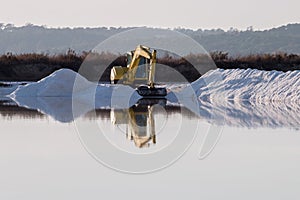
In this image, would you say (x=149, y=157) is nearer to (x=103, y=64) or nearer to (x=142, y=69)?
(x=142, y=69)

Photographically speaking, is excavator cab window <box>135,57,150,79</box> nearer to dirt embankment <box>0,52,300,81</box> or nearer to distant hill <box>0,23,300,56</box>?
dirt embankment <box>0,52,300,81</box>

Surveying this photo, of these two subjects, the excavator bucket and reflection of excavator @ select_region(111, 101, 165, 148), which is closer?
reflection of excavator @ select_region(111, 101, 165, 148)

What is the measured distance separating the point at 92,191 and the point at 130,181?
821 mm

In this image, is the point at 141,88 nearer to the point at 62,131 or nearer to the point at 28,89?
the point at 28,89

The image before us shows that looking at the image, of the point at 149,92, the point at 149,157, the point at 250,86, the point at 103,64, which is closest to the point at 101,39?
the point at 103,64

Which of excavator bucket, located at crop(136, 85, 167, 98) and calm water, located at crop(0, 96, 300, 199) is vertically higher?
excavator bucket, located at crop(136, 85, 167, 98)

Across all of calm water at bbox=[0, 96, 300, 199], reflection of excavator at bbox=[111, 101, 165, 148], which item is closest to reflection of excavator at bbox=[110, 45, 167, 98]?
reflection of excavator at bbox=[111, 101, 165, 148]

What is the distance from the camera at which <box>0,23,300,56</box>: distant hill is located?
277 feet

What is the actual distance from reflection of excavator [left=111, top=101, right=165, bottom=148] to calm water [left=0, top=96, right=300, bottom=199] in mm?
18

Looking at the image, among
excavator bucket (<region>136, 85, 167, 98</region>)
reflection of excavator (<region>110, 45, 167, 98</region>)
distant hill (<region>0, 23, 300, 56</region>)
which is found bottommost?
excavator bucket (<region>136, 85, 167, 98</region>)

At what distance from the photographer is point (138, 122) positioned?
632 inches

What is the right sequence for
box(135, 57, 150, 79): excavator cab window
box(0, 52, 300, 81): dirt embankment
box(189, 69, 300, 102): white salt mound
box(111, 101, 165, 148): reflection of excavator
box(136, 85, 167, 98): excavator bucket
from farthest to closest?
box(0, 52, 300, 81): dirt embankment, box(135, 57, 150, 79): excavator cab window, box(136, 85, 167, 98): excavator bucket, box(189, 69, 300, 102): white salt mound, box(111, 101, 165, 148): reflection of excavator

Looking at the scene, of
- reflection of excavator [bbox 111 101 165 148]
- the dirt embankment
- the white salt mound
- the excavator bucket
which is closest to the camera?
reflection of excavator [bbox 111 101 165 148]

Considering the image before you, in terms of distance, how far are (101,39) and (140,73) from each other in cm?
7332
